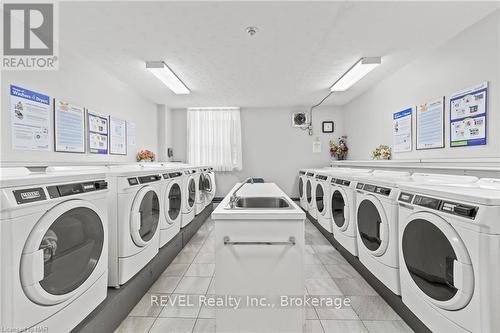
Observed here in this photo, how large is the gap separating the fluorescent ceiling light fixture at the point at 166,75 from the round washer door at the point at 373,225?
2.74 m

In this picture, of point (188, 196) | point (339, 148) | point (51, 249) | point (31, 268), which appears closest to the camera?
point (31, 268)

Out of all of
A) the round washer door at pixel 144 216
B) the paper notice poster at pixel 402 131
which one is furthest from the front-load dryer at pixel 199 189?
the paper notice poster at pixel 402 131

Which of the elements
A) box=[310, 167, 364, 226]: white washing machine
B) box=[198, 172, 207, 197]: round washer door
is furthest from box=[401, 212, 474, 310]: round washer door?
box=[198, 172, 207, 197]: round washer door

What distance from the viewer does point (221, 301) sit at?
127cm

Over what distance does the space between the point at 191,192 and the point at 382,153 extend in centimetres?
299

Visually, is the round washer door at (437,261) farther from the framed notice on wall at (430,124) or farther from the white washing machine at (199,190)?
the white washing machine at (199,190)

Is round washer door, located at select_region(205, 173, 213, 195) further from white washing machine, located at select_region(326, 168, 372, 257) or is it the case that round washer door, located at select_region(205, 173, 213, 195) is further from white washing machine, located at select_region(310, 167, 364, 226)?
white washing machine, located at select_region(326, 168, 372, 257)

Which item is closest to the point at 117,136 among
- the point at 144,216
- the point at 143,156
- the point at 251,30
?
the point at 143,156

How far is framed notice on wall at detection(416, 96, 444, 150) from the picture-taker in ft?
7.74

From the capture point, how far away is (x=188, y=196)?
3.18 m

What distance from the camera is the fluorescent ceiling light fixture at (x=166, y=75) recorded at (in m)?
2.70

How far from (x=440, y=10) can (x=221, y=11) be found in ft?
5.94

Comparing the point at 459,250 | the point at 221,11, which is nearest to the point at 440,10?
the point at 221,11
